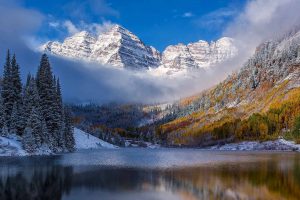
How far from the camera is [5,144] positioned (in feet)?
306

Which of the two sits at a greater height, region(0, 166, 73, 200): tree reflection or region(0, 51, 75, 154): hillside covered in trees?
region(0, 51, 75, 154): hillside covered in trees

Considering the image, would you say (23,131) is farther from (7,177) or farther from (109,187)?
(109,187)

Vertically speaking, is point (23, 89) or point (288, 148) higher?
point (23, 89)

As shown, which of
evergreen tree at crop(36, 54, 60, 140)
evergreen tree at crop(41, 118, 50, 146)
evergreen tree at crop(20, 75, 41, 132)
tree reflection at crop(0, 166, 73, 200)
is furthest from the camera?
evergreen tree at crop(36, 54, 60, 140)

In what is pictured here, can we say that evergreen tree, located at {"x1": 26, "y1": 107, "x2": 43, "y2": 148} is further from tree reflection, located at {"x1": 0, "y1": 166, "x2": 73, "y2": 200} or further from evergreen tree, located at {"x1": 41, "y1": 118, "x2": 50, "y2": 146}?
tree reflection, located at {"x1": 0, "y1": 166, "x2": 73, "y2": 200}

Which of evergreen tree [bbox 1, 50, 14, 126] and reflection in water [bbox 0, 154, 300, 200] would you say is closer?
reflection in water [bbox 0, 154, 300, 200]

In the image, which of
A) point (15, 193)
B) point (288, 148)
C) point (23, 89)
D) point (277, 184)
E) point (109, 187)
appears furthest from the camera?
point (288, 148)

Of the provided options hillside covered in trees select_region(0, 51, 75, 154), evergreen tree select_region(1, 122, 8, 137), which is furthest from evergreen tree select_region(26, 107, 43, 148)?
evergreen tree select_region(1, 122, 8, 137)

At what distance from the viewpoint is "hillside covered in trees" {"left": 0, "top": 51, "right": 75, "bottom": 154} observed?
10306cm

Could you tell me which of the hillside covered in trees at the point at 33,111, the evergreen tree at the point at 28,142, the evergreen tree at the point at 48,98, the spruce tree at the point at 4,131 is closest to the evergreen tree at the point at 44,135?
the hillside covered in trees at the point at 33,111

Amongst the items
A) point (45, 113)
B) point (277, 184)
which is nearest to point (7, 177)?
point (277, 184)

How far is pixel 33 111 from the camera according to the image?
107m

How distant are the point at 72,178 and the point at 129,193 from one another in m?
13.5

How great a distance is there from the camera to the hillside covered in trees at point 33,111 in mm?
103062
